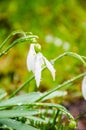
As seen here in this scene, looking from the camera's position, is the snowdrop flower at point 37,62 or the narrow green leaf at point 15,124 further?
the narrow green leaf at point 15,124

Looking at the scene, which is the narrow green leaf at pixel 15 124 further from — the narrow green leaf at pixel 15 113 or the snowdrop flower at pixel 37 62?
the snowdrop flower at pixel 37 62

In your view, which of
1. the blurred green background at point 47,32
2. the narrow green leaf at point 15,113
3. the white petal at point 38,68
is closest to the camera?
the white petal at point 38,68

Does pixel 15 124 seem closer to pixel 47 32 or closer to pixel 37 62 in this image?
pixel 37 62

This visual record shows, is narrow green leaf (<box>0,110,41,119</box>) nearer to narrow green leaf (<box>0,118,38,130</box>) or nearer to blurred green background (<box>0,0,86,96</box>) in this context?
narrow green leaf (<box>0,118,38,130</box>)

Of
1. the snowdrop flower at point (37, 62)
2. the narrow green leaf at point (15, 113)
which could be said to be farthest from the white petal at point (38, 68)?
the narrow green leaf at point (15, 113)

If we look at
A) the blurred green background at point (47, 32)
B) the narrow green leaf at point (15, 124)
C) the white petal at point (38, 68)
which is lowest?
the narrow green leaf at point (15, 124)

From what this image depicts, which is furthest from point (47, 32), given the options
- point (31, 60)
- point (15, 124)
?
point (31, 60)

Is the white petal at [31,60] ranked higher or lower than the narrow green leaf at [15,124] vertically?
higher

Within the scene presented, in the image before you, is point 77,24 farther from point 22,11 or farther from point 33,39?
point 33,39
